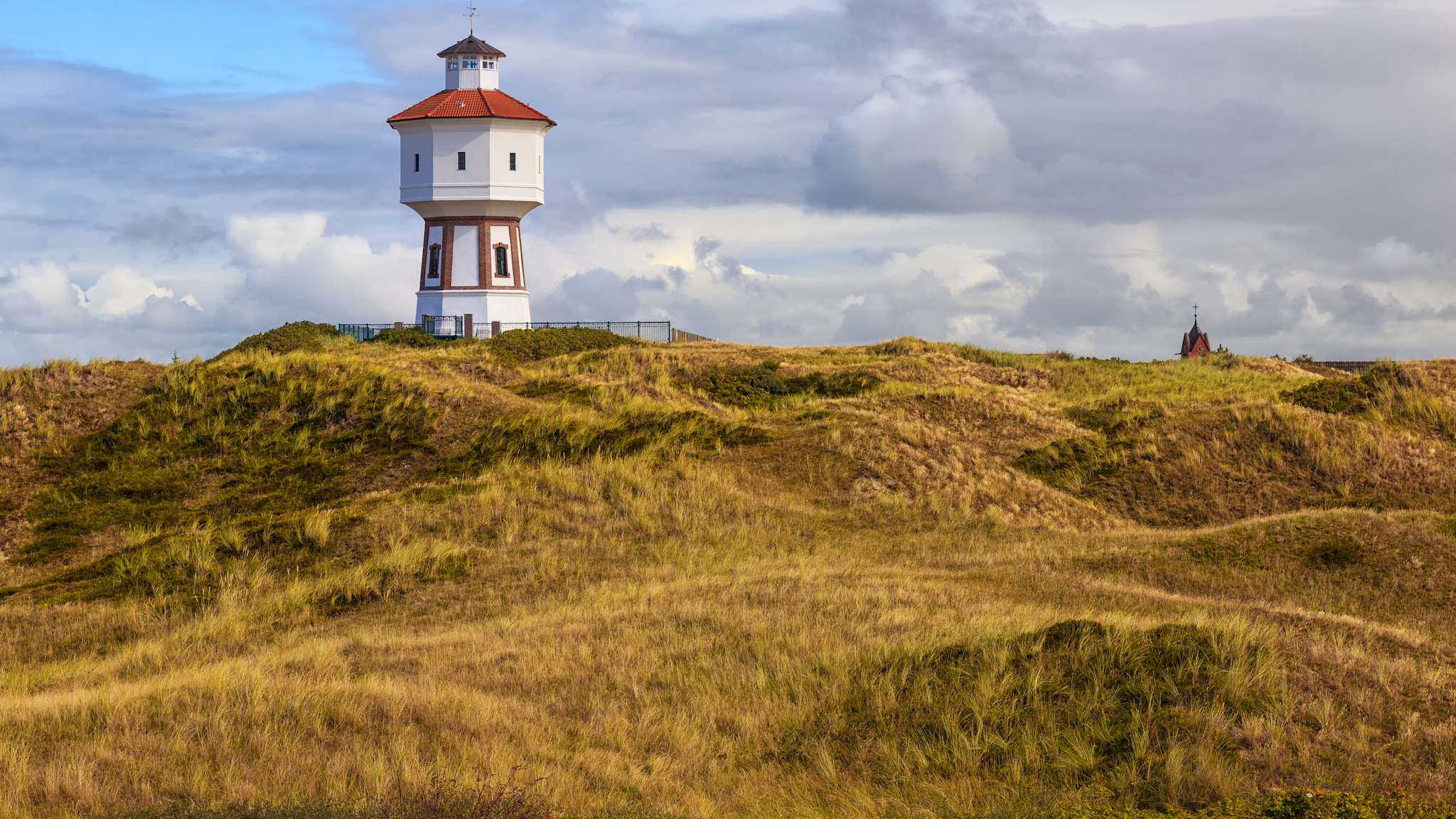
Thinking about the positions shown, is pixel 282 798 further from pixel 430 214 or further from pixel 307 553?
pixel 430 214

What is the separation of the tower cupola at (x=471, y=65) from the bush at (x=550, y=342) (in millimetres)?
10951

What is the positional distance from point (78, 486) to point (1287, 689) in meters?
21.8

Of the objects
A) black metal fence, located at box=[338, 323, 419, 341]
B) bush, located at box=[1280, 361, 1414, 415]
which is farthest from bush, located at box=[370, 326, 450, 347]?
bush, located at box=[1280, 361, 1414, 415]

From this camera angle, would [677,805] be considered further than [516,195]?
No

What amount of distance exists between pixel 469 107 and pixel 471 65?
9.85 ft

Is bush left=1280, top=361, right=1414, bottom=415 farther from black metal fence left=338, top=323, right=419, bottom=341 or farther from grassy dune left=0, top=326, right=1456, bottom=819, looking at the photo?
black metal fence left=338, top=323, right=419, bottom=341

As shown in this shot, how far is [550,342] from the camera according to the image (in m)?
44.6

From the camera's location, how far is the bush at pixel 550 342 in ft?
138

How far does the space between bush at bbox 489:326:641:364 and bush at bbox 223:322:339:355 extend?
608cm

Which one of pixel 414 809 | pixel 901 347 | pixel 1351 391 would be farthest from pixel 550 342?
pixel 414 809

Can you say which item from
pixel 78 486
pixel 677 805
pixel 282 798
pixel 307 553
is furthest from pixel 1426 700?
pixel 78 486

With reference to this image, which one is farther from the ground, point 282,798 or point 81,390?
point 81,390

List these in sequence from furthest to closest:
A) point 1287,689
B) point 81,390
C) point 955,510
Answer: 1. point 81,390
2. point 955,510
3. point 1287,689

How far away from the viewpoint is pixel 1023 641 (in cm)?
1175
